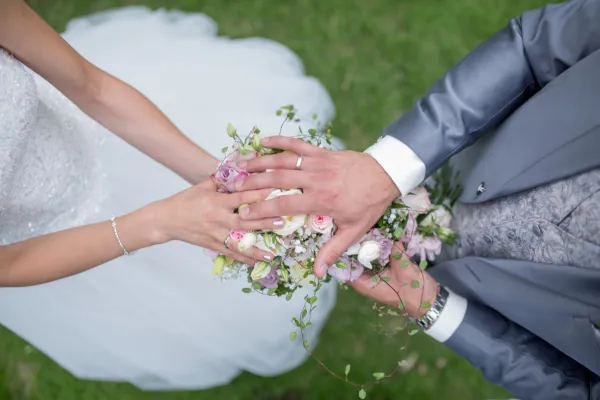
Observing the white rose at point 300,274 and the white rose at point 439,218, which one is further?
the white rose at point 439,218

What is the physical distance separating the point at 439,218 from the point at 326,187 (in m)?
0.37

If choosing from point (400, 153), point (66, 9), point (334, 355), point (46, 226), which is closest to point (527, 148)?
point (400, 153)

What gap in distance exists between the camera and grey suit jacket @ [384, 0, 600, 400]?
1.07m

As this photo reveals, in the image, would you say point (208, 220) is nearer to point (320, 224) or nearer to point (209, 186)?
point (209, 186)

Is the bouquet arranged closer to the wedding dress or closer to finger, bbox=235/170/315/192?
finger, bbox=235/170/315/192

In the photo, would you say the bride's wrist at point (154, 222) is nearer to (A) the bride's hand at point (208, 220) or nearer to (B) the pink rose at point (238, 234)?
(A) the bride's hand at point (208, 220)

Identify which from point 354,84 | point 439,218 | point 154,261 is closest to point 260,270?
point 439,218

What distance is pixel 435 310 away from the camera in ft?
4.33

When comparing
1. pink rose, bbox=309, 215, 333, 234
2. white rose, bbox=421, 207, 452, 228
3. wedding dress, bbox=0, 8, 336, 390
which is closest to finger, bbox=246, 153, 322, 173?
pink rose, bbox=309, 215, 333, 234

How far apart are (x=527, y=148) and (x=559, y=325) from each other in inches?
14.9

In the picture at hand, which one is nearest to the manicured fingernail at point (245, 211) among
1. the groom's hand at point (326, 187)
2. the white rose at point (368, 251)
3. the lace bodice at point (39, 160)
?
the groom's hand at point (326, 187)

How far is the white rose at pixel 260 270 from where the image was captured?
108 centimetres

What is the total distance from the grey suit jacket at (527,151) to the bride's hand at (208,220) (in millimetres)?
370

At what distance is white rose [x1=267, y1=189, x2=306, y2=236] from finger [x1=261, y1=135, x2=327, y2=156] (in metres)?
0.09
